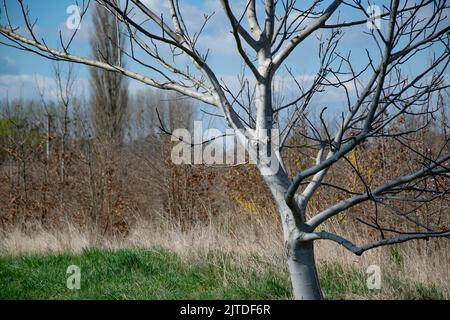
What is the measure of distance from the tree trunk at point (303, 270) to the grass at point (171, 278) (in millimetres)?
894

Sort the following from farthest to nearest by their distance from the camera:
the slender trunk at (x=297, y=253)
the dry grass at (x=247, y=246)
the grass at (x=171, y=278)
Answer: the dry grass at (x=247, y=246) → the grass at (x=171, y=278) → the slender trunk at (x=297, y=253)

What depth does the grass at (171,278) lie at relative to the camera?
15.2ft

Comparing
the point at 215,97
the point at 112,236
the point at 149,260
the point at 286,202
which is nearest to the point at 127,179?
the point at 112,236

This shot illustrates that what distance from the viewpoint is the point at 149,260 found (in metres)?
6.04

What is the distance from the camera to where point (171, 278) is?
5.32m

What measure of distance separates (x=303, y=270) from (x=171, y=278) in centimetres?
211

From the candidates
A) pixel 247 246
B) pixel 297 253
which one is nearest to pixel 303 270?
pixel 297 253

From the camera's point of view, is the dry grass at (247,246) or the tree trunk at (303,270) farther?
the dry grass at (247,246)

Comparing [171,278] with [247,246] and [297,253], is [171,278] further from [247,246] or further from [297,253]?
[297,253]

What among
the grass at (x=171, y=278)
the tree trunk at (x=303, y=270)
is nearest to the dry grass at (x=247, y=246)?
the grass at (x=171, y=278)

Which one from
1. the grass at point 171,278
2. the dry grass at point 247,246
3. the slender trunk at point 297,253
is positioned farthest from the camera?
the dry grass at point 247,246

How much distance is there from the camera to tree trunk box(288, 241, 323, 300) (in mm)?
3566

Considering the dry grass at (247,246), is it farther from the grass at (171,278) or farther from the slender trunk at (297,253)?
the slender trunk at (297,253)

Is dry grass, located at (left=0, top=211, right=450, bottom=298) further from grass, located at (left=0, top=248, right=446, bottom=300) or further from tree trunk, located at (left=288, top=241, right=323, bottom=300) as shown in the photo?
tree trunk, located at (left=288, top=241, right=323, bottom=300)
